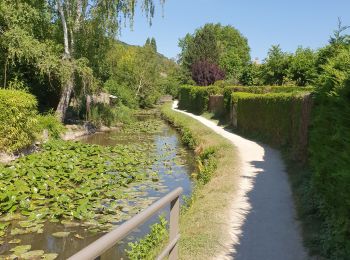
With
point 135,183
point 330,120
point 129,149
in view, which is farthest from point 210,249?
point 129,149

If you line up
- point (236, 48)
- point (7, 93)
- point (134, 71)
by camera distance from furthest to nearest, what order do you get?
point (236, 48)
point (134, 71)
point (7, 93)

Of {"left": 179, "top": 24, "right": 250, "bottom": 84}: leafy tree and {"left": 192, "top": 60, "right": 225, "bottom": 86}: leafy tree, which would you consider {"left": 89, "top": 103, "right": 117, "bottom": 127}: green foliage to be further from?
{"left": 179, "top": 24, "right": 250, "bottom": 84}: leafy tree

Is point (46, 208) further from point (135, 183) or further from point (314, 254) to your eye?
point (314, 254)

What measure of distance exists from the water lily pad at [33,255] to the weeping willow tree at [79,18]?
1537 centimetres

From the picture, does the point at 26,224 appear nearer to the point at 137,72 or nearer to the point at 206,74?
the point at 137,72

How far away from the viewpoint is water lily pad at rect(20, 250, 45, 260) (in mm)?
7363

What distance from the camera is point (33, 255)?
7.45 metres

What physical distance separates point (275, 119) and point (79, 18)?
41.4 feet

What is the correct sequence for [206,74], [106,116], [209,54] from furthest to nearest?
[209,54], [206,74], [106,116]

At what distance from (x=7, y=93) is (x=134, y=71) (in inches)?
1474

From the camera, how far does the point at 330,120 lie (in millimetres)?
7129

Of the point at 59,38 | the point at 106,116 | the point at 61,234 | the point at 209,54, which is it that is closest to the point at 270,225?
the point at 61,234

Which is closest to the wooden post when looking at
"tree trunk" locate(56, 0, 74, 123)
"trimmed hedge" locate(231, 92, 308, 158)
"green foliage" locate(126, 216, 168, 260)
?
"green foliage" locate(126, 216, 168, 260)

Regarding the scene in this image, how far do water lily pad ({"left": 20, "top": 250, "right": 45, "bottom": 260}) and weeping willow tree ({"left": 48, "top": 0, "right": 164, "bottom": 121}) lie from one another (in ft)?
50.4
